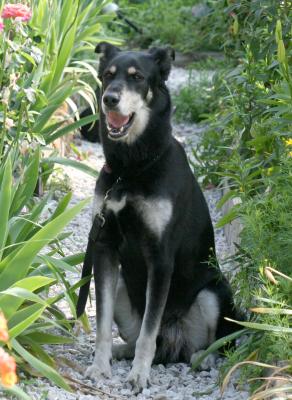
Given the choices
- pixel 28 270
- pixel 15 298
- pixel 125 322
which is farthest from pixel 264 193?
pixel 15 298

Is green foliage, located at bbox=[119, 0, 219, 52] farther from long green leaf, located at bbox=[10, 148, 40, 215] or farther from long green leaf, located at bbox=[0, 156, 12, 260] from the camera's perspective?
long green leaf, located at bbox=[0, 156, 12, 260]

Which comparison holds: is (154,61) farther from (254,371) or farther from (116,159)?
(254,371)

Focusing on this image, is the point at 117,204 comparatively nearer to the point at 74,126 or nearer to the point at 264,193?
the point at 264,193

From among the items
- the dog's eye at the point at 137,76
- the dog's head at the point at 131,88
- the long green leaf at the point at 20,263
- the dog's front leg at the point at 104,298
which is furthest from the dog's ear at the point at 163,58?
the long green leaf at the point at 20,263

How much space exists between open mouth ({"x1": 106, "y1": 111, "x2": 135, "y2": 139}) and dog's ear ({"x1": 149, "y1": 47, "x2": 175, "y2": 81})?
307mm

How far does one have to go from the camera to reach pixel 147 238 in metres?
4.61

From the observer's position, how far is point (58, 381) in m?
3.82

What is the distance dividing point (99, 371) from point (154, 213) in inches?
30.8

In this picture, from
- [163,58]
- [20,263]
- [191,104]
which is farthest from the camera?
[191,104]

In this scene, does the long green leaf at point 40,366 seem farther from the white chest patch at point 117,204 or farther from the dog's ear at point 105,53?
the dog's ear at point 105,53

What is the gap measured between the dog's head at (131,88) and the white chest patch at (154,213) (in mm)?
337

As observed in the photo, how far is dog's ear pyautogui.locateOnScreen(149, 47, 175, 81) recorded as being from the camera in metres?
4.81

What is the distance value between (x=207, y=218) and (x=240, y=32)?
7.94 ft

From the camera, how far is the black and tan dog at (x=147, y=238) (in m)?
4.61
